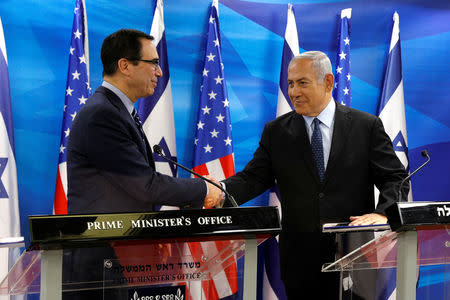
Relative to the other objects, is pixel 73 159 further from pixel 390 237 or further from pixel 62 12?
pixel 62 12

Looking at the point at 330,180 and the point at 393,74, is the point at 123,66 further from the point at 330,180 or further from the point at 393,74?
the point at 393,74

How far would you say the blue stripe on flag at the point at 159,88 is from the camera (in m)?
4.12

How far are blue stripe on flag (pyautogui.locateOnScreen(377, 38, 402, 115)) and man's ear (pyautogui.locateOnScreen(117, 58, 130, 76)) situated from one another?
9.17ft

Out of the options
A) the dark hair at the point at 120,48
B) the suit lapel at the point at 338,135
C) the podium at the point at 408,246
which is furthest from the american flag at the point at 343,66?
the podium at the point at 408,246

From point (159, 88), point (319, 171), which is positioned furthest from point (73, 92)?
point (319, 171)

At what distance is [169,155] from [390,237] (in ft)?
8.01

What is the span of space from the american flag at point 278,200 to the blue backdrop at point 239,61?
0.87ft

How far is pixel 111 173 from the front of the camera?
7.25 ft

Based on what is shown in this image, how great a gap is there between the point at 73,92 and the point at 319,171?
195cm

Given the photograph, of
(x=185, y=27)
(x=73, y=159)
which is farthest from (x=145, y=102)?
(x=73, y=159)

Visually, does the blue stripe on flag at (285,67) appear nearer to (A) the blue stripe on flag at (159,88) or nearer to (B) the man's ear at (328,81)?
(A) the blue stripe on flag at (159,88)

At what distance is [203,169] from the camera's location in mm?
4246

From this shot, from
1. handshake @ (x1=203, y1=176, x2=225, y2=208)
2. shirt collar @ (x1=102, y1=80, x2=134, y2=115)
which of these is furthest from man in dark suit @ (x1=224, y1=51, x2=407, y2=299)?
shirt collar @ (x1=102, y1=80, x2=134, y2=115)

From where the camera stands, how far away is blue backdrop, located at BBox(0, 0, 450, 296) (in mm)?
4090
